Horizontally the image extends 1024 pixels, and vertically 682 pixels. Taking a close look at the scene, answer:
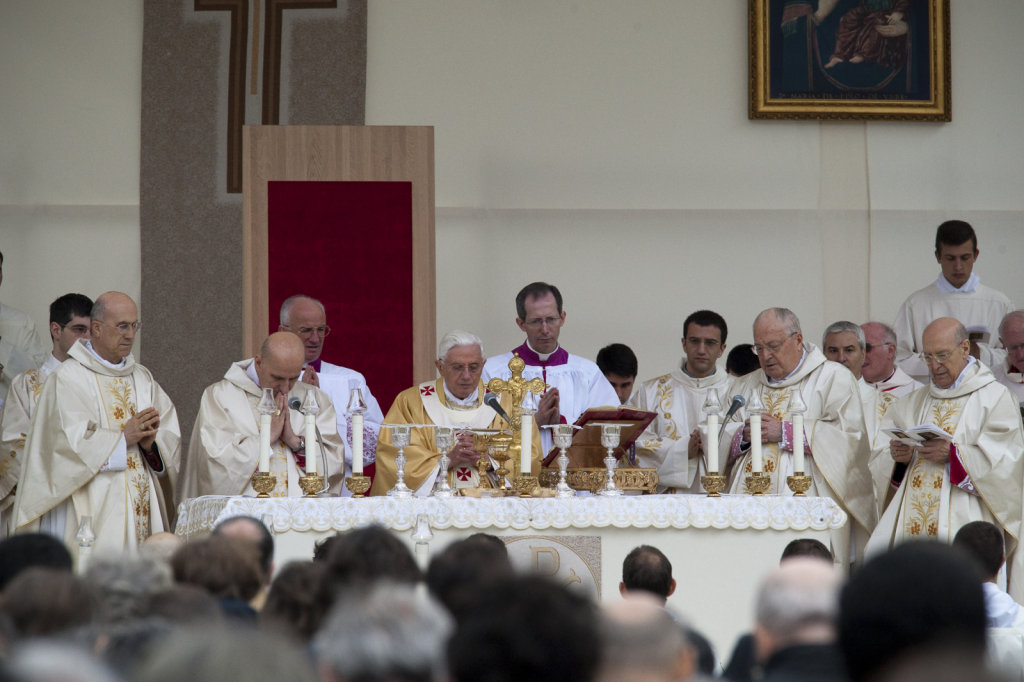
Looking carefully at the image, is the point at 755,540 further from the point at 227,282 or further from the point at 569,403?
the point at 227,282

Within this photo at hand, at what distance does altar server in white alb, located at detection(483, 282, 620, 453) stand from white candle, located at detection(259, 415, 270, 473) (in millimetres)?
2002

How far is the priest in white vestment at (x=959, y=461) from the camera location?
21.8 ft

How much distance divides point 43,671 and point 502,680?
2.15 ft

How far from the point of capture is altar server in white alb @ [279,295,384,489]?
24.8 ft

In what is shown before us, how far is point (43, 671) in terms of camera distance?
5.93 ft

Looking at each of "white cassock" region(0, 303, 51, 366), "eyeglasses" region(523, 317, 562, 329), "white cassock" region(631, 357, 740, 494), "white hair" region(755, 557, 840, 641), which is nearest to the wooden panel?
"eyeglasses" region(523, 317, 562, 329)

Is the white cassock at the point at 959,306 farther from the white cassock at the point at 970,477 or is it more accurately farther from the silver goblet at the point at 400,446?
the silver goblet at the point at 400,446

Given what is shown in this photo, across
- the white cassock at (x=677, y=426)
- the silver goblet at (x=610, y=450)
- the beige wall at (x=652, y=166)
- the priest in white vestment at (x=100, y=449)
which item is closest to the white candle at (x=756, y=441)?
the silver goblet at (x=610, y=450)

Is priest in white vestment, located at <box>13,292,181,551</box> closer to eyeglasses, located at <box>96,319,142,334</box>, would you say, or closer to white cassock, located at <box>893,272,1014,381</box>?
eyeglasses, located at <box>96,319,142,334</box>

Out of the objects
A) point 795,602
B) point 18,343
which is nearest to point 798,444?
point 795,602

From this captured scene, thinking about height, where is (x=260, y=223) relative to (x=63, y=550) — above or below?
above

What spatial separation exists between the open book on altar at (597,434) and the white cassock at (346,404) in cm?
128

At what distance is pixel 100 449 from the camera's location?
674 cm

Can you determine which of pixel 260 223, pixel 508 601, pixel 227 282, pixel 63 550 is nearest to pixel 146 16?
pixel 227 282
